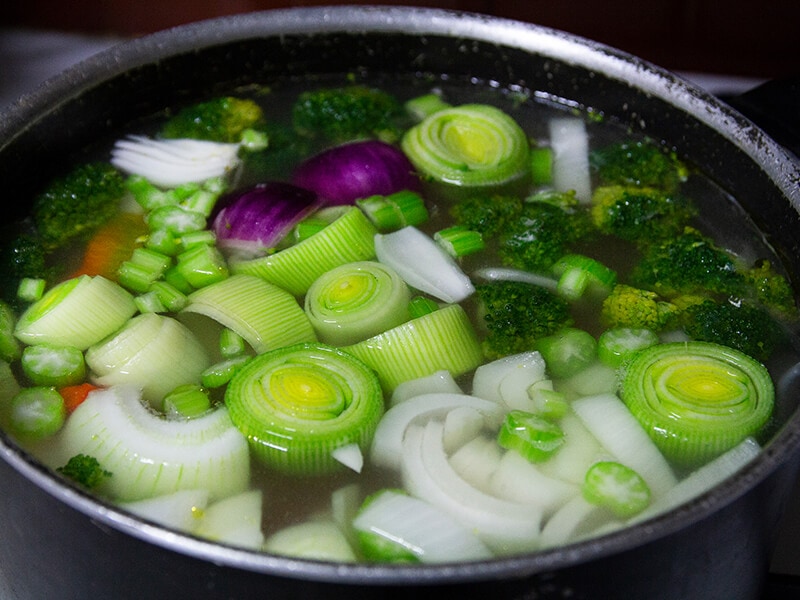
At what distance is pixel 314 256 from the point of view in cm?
135

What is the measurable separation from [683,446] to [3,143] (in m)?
1.00

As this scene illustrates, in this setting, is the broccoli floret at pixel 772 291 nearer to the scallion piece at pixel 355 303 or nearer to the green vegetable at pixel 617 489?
the green vegetable at pixel 617 489

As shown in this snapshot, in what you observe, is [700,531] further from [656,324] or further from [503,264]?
[503,264]

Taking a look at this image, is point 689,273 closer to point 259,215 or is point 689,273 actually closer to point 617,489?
point 617,489

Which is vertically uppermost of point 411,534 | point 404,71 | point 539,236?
point 404,71

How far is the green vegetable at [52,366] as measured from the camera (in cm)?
117

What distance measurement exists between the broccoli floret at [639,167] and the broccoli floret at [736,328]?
1.00ft

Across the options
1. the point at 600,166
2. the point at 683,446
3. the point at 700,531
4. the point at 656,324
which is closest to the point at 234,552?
the point at 700,531

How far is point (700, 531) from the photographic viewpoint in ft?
2.92

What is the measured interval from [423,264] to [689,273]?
1.23 ft

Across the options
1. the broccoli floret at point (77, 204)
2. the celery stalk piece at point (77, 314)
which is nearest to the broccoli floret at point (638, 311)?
the celery stalk piece at point (77, 314)

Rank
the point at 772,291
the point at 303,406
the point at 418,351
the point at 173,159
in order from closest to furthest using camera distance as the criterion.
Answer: the point at 303,406 < the point at 418,351 < the point at 772,291 < the point at 173,159

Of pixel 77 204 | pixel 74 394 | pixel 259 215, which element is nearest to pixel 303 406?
pixel 74 394

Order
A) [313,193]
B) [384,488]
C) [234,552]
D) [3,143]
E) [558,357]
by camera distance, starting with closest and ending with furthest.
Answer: [234,552] < [384,488] < [558,357] < [3,143] < [313,193]
